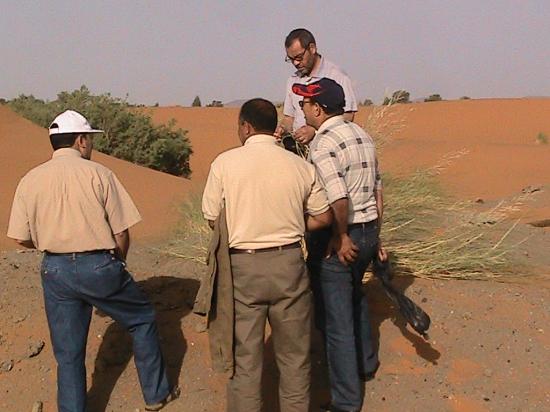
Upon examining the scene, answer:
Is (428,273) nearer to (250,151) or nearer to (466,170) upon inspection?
(250,151)

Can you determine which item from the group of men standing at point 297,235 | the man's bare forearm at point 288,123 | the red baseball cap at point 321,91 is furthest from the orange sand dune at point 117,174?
the red baseball cap at point 321,91

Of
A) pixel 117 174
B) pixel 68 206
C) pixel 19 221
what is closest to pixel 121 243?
pixel 68 206

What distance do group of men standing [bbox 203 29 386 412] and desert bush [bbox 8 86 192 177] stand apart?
11.9 m

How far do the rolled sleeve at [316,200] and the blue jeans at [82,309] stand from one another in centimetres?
103

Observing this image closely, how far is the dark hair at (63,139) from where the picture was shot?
386 cm

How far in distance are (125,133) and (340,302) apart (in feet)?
40.6

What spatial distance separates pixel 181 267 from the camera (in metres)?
6.14

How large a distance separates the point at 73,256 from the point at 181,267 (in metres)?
2.31

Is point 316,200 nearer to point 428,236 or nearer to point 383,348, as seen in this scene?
point 383,348

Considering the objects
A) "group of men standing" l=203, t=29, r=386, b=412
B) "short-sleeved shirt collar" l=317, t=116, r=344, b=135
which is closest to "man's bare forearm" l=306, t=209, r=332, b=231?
"group of men standing" l=203, t=29, r=386, b=412

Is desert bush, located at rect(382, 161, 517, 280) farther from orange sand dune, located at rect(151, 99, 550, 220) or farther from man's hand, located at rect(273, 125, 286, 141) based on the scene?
man's hand, located at rect(273, 125, 286, 141)

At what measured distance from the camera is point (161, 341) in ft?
16.2

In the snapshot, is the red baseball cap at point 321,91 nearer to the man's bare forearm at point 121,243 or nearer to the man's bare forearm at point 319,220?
the man's bare forearm at point 319,220

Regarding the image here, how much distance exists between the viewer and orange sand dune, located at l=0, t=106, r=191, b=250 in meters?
9.31
